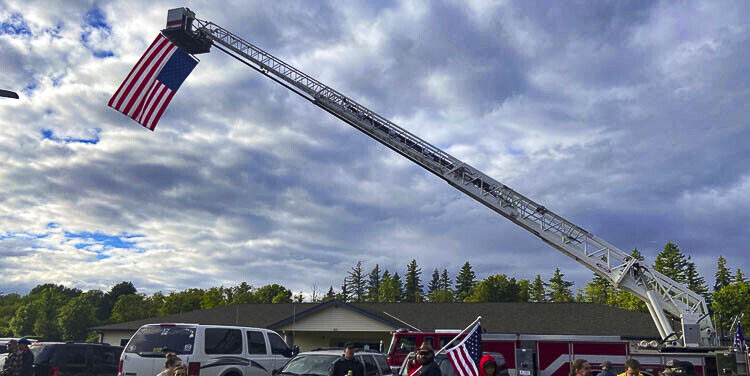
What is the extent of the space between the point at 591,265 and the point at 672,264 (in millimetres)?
47886

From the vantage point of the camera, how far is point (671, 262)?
5778cm

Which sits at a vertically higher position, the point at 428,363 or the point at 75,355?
the point at 428,363

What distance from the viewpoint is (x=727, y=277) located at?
7500 cm

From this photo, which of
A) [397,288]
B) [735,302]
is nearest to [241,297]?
[397,288]

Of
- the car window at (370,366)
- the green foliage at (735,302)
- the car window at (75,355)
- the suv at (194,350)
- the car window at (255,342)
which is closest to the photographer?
the suv at (194,350)

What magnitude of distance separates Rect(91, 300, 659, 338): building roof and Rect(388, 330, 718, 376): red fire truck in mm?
12985

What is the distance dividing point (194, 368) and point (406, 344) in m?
7.12

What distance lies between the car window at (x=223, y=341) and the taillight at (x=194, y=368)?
38cm

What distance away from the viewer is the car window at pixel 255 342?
12698 mm

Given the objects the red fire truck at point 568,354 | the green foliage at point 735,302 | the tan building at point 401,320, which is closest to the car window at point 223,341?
the red fire truck at point 568,354

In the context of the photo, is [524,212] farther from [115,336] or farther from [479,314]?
[115,336]

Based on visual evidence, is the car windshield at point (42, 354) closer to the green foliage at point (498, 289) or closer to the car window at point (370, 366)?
the car window at point (370, 366)

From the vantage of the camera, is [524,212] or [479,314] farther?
[479,314]

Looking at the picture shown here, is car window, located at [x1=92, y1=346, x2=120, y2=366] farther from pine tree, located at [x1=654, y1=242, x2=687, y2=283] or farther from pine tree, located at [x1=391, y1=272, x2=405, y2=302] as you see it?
pine tree, located at [x1=391, y1=272, x2=405, y2=302]
